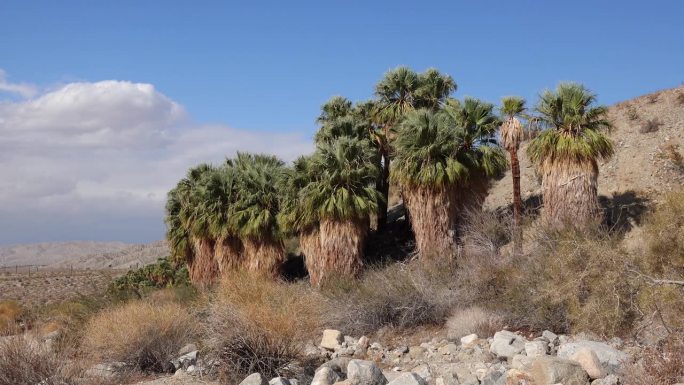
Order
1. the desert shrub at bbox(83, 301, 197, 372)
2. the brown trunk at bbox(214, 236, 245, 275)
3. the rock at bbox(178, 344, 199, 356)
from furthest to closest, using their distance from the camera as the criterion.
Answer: the brown trunk at bbox(214, 236, 245, 275), the rock at bbox(178, 344, 199, 356), the desert shrub at bbox(83, 301, 197, 372)

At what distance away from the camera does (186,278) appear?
3966 centimetres

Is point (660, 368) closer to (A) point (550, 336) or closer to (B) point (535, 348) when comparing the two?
(B) point (535, 348)

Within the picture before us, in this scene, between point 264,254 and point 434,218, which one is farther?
point 264,254

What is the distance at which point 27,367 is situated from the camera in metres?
11.7

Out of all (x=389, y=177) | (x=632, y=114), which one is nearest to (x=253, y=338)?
(x=389, y=177)

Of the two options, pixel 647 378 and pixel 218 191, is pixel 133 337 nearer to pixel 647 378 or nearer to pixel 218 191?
pixel 647 378

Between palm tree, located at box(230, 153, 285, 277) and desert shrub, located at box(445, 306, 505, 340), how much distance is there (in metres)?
12.6

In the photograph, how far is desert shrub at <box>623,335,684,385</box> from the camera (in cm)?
957

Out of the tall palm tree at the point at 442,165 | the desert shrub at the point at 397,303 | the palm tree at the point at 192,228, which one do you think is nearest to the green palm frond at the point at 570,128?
the tall palm tree at the point at 442,165

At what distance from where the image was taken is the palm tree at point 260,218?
2997cm

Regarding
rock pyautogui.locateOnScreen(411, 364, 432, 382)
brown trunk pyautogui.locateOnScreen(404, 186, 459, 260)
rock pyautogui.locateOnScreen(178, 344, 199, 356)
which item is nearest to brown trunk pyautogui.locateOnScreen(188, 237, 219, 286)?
brown trunk pyautogui.locateOnScreen(404, 186, 459, 260)

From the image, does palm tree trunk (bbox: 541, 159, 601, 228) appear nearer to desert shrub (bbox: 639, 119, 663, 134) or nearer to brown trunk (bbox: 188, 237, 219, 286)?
desert shrub (bbox: 639, 119, 663, 134)

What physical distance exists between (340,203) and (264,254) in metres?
6.15

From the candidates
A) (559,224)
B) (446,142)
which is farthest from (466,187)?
(559,224)
